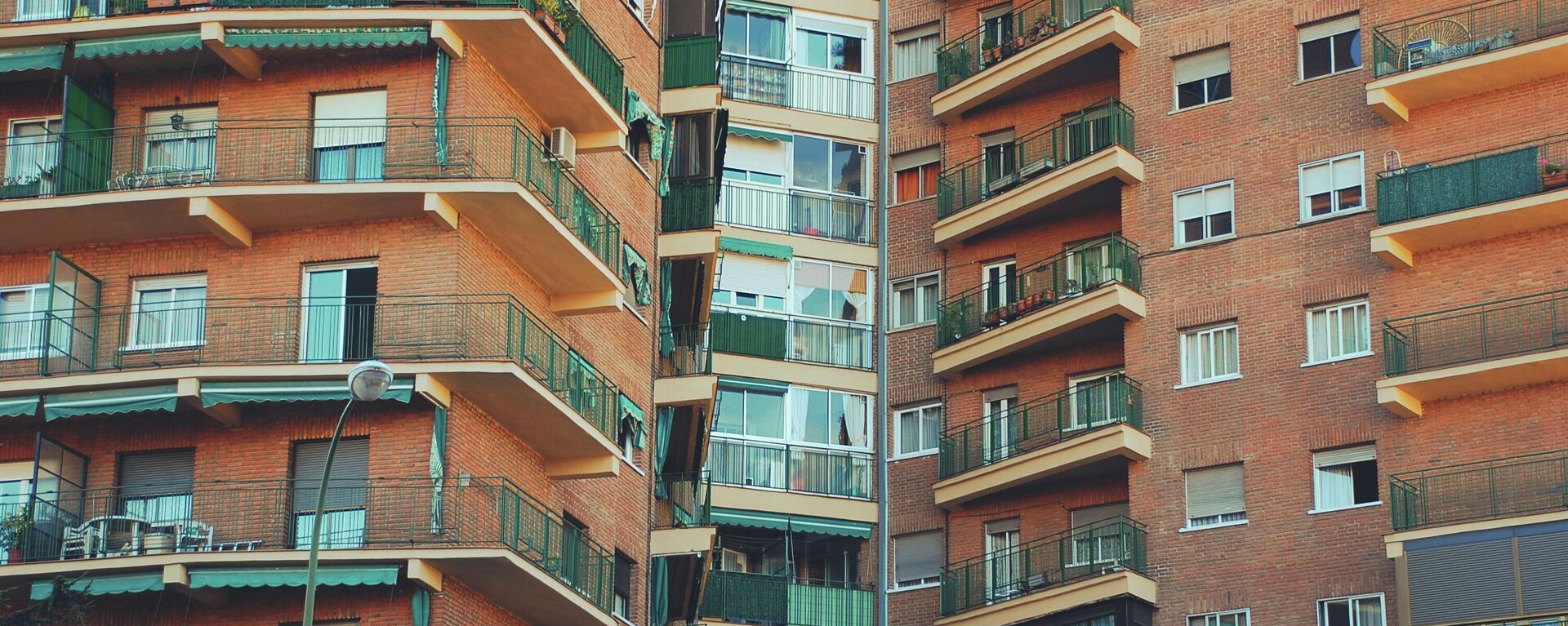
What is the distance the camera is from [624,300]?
Answer: 4800 cm

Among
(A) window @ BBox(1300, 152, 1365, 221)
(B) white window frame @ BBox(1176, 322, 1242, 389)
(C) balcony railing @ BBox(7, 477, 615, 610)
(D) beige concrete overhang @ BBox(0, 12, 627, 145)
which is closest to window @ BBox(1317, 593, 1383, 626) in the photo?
(B) white window frame @ BBox(1176, 322, 1242, 389)

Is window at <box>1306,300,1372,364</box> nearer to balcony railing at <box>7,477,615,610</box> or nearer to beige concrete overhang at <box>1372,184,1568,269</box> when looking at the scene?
beige concrete overhang at <box>1372,184,1568,269</box>

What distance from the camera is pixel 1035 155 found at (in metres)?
55.9

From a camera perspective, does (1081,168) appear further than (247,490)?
Yes

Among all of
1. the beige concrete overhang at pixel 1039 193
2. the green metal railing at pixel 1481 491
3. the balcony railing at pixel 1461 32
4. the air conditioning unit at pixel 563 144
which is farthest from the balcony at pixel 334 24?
the green metal railing at pixel 1481 491

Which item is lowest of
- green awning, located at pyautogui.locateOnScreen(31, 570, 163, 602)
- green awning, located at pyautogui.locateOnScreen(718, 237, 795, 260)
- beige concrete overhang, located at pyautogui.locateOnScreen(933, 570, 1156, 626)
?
green awning, located at pyautogui.locateOnScreen(31, 570, 163, 602)

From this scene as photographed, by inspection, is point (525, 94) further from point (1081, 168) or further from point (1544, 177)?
point (1544, 177)

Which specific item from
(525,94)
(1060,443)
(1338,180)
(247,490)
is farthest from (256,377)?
(1338,180)

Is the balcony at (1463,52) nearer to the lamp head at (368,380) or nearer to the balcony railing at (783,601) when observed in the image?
the balcony railing at (783,601)

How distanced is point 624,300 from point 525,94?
4834 mm

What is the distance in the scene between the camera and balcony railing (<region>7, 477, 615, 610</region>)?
39812mm

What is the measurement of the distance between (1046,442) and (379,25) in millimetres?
17374

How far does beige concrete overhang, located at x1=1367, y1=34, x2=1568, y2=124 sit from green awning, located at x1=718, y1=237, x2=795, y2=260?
13.0 meters

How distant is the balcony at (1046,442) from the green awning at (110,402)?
18.8m
